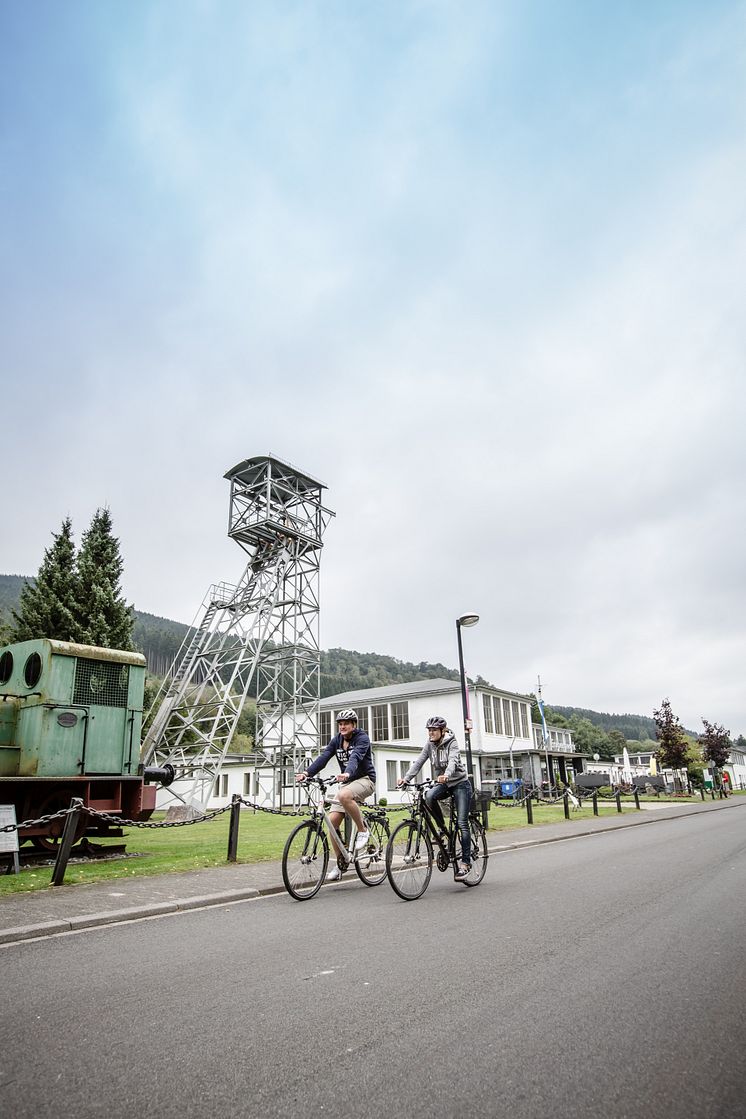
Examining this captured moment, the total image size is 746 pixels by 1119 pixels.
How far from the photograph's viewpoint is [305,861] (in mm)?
7613

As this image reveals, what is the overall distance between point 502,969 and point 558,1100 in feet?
6.30

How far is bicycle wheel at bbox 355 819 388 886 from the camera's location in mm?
8133

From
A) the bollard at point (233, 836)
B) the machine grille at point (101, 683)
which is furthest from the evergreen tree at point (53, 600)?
the bollard at point (233, 836)

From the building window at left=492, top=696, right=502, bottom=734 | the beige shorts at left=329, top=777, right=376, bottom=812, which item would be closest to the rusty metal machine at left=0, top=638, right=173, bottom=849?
the beige shorts at left=329, top=777, right=376, bottom=812

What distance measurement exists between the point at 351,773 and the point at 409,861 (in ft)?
3.83

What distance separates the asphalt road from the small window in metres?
6.62

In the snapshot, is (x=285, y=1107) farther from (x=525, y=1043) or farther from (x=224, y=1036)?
(x=525, y=1043)

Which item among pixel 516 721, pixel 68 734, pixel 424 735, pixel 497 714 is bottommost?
pixel 68 734

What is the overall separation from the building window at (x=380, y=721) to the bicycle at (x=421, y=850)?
38.9m

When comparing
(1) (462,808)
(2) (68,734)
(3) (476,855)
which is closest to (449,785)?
(1) (462,808)

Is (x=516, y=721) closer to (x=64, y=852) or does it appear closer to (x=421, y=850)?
(x=421, y=850)

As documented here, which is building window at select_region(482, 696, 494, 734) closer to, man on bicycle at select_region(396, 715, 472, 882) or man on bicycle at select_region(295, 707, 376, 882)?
man on bicycle at select_region(396, 715, 472, 882)

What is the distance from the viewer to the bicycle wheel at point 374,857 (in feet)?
26.7

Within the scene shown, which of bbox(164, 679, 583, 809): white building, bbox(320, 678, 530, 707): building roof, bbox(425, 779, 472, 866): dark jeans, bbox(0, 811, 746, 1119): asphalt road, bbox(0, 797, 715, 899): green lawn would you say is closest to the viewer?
bbox(0, 811, 746, 1119): asphalt road
